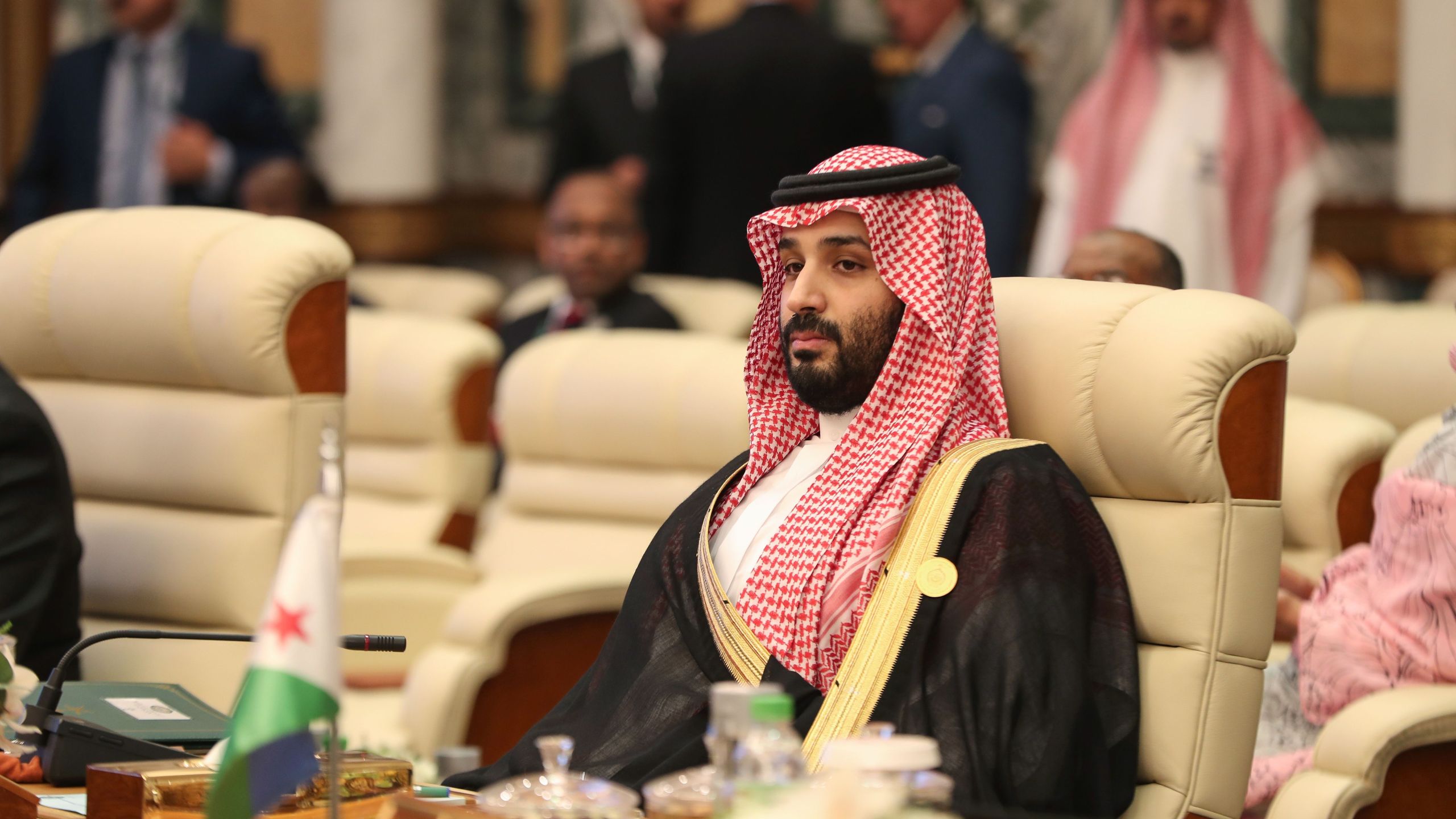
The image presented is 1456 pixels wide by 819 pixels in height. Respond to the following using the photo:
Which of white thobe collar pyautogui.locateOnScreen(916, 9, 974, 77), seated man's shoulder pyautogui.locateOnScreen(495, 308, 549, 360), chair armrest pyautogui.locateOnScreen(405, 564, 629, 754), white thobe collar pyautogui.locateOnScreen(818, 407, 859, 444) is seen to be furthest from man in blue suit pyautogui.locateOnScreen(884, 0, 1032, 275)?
white thobe collar pyautogui.locateOnScreen(818, 407, 859, 444)

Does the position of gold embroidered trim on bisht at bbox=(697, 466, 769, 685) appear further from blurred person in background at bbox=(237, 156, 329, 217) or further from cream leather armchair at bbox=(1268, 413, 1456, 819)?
blurred person in background at bbox=(237, 156, 329, 217)

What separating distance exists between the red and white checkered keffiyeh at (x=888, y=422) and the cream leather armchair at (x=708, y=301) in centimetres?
250

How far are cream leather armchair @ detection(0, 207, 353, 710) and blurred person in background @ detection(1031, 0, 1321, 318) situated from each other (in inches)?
86.9

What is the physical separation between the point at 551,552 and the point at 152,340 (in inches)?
49.5

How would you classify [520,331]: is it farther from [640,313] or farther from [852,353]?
[852,353]

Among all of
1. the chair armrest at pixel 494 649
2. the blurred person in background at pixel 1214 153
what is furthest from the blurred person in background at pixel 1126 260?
the blurred person in background at pixel 1214 153

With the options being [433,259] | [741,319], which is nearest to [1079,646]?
[741,319]

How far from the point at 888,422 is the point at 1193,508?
0.40 m

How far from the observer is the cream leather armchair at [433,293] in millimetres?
6504

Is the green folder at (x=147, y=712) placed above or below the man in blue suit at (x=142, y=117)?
below

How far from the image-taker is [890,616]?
7.09ft

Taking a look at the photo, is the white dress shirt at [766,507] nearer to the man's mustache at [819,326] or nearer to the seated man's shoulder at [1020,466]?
the man's mustache at [819,326]

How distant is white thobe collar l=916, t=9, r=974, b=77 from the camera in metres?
4.97

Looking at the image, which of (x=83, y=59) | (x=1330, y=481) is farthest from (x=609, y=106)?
(x=1330, y=481)
